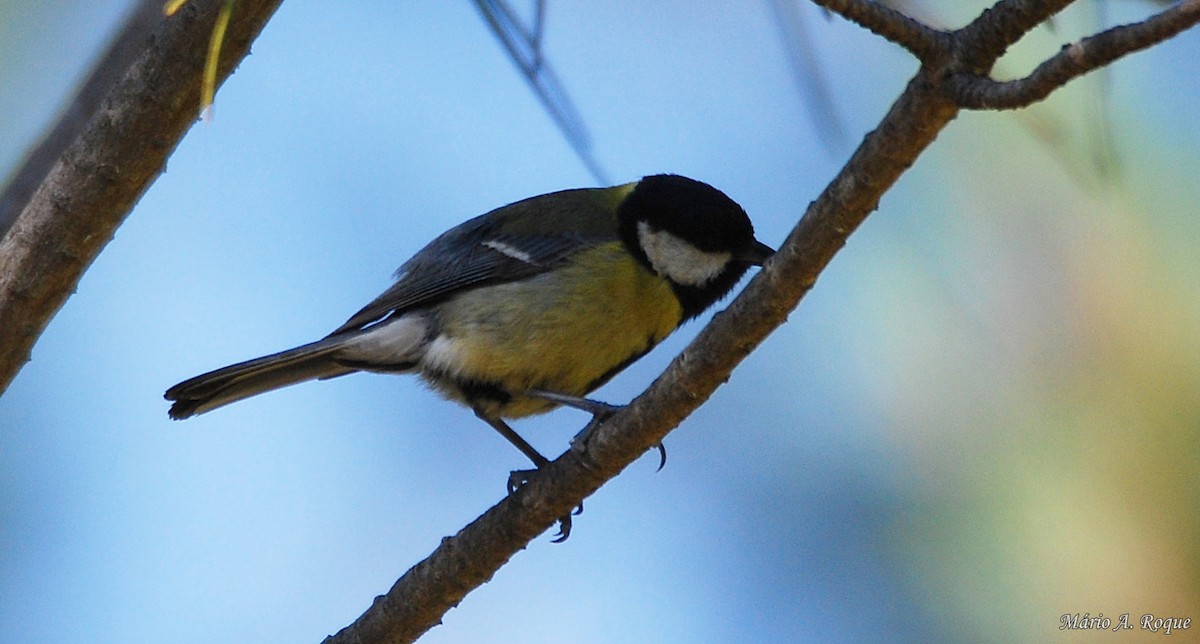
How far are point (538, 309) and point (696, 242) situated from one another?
519 mm

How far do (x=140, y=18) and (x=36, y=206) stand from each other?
1.95 feet

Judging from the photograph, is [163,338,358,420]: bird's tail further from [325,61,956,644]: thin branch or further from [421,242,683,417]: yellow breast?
[325,61,956,644]: thin branch

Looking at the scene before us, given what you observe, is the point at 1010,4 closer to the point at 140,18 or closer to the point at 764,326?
the point at 764,326

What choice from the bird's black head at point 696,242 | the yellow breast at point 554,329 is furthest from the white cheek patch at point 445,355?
the bird's black head at point 696,242

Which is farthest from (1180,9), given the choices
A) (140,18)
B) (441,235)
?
(441,235)

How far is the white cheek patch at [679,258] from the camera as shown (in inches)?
131

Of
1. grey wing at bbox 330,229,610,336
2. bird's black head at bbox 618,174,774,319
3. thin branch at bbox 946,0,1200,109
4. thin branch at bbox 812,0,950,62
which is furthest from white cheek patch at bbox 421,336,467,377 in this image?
thin branch at bbox 946,0,1200,109

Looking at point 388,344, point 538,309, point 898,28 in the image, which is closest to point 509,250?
point 538,309

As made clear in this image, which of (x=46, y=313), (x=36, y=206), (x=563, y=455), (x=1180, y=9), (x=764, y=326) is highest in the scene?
(x=1180, y=9)

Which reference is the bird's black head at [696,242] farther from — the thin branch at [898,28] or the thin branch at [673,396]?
the thin branch at [898,28]

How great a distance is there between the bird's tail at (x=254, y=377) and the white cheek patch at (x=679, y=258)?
0.88 metres

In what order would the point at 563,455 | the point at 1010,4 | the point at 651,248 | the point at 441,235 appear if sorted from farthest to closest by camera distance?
the point at 441,235 < the point at 651,248 < the point at 563,455 < the point at 1010,4

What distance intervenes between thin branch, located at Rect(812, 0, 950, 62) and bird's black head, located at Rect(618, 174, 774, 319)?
1.65m

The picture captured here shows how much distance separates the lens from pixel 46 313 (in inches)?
86.8
